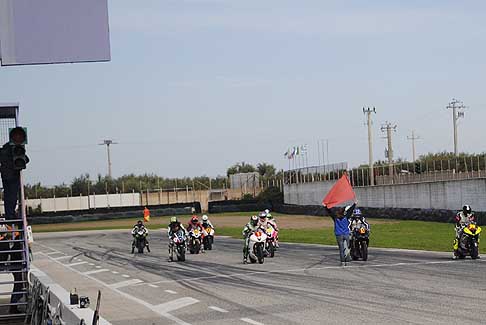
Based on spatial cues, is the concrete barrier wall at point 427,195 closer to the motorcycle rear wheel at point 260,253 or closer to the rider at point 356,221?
the rider at point 356,221

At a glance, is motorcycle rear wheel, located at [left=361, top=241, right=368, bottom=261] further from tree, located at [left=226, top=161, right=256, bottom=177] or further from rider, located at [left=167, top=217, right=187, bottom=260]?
tree, located at [left=226, top=161, right=256, bottom=177]

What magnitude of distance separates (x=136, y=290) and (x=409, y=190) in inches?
1529

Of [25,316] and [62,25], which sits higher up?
[62,25]

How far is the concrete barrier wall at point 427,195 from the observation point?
4888 centimetres

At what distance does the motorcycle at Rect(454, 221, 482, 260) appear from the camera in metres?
25.5

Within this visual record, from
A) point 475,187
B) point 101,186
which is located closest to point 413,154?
point 101,186

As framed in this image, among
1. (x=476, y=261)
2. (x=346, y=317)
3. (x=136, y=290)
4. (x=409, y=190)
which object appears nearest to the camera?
(x=346, y=317)

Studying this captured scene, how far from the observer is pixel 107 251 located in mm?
42656

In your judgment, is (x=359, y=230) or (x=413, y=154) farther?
(x=413, y=154)

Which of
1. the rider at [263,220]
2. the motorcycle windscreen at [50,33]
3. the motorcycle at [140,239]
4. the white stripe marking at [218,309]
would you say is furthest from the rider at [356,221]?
the motorcycle at [140,239]

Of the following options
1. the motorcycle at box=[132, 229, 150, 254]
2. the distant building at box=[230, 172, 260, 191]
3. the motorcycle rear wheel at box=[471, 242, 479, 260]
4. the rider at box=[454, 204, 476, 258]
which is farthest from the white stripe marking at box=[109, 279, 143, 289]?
the distant building at box=[230, 172, 260, 191]

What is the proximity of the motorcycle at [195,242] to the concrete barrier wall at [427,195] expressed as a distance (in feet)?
61.2

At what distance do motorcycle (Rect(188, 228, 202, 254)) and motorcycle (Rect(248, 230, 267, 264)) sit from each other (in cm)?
732

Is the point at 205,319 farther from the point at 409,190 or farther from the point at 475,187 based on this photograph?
the point at 409,190
